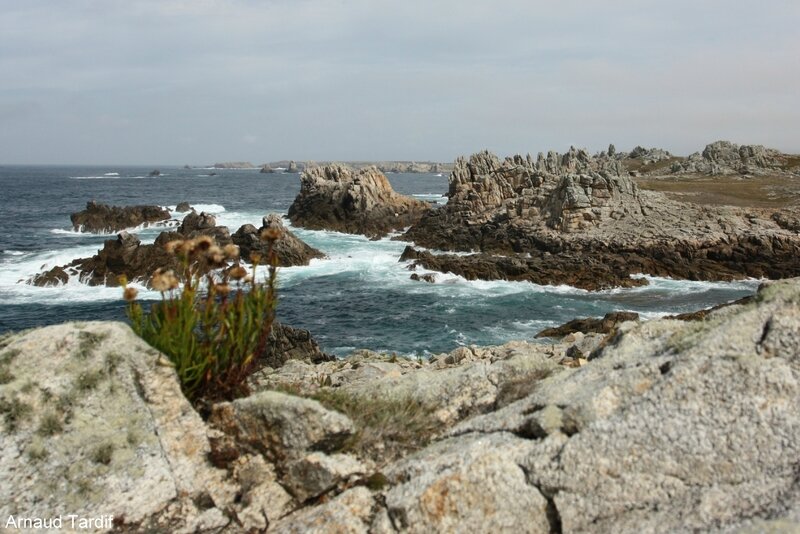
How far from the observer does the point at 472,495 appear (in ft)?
13.8

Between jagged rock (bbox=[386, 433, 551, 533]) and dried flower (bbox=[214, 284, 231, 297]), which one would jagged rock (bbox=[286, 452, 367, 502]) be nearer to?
jagged rock (bbox=[386, 433, 551, 533])

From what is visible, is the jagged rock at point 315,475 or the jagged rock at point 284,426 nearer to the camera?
the jagged rock at point 315,475

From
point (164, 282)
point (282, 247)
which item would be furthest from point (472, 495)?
point (282, 247)

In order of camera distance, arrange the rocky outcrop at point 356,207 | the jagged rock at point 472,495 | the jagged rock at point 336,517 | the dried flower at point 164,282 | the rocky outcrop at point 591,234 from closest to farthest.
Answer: the jagged rock at point 472,495, the jagged rock at point 336,517, the dried flower at point 164,282, the rocky outcrop at point 591,234, the rocky outcrop at point 356,207

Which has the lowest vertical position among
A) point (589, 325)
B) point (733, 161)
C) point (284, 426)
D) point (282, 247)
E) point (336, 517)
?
point (589, 325)

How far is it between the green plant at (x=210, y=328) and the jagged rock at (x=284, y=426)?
452 millimetres

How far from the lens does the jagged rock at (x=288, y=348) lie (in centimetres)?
1745

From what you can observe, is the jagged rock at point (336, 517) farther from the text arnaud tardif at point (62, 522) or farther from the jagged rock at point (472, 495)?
the text arnaud tardif at point (62, 522)

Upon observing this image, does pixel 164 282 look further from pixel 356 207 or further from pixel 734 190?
pixel 734 190

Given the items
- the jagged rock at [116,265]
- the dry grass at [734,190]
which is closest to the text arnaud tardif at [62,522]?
the jagged rock at [116,265]

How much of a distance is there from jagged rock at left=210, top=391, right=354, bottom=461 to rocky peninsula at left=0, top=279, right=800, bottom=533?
Answer: 0.04 feet

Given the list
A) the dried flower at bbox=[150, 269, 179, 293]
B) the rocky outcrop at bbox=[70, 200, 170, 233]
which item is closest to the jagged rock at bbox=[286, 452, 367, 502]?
the dried flower at bbox=[150, 269, 179, 293]

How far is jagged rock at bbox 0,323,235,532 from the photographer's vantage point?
4312 mm

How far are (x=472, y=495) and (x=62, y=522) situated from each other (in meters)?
2.87
